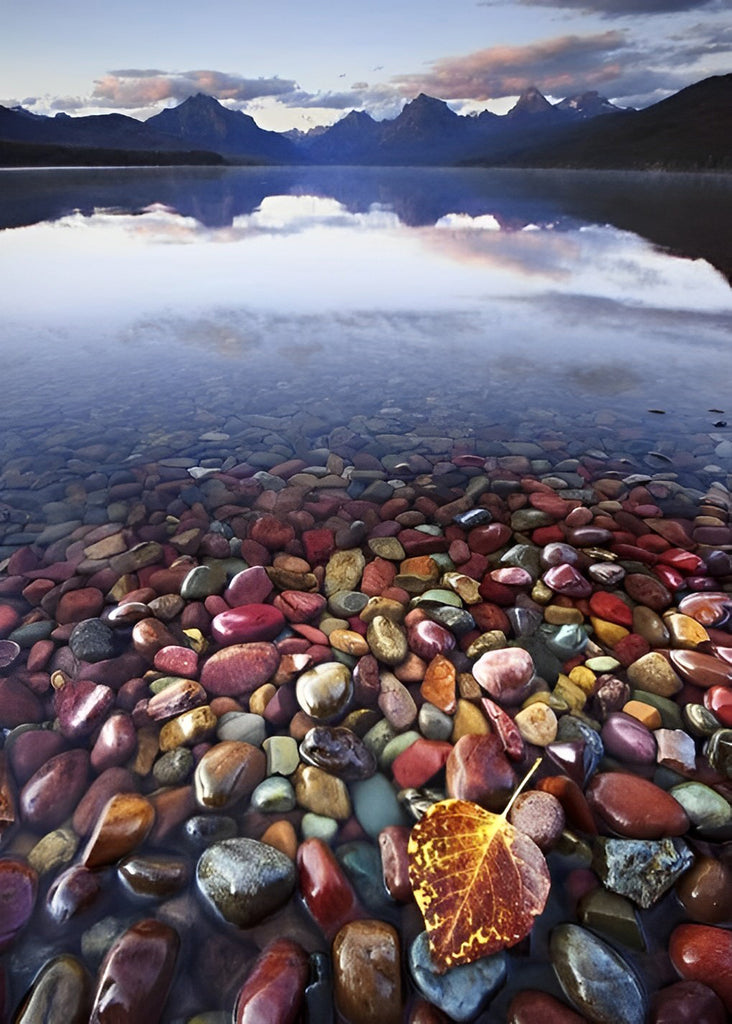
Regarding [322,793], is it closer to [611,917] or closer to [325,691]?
[325,691]

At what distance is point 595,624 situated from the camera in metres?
3.36

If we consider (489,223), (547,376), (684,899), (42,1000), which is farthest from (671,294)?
(489,223)

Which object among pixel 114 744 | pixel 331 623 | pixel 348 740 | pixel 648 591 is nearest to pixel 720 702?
pixel 648 591

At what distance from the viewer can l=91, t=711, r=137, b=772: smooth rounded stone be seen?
257 centimetres

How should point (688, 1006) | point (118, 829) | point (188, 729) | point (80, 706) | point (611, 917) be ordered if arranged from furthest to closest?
point (80, 706) → point (188, 729) → point (118, 829) → point (611, 917) → point (688, 1006)

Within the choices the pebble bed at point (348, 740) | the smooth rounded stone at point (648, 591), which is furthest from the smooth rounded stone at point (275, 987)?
the smooth rounded stone at point (648, 591)

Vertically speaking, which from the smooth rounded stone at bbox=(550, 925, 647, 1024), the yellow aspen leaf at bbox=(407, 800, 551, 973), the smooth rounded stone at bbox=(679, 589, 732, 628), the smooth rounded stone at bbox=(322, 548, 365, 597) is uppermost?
the yellow aspen leaf at bbox=(407, 800, 551, 973)

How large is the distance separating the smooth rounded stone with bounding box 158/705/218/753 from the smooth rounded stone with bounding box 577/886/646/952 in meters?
1.58

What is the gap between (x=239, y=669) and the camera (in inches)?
117

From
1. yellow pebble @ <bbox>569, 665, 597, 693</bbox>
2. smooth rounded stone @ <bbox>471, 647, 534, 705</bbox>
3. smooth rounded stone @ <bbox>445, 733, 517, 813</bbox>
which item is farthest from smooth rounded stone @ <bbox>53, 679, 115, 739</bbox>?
yellow pebble @ <bbox>569, 665, 597, 693</bbox>

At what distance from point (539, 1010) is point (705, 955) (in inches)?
22.2

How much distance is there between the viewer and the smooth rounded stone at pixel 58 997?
180 cm

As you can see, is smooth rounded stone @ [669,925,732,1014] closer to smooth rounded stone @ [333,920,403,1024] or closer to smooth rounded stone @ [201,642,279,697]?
smooth rounded stone @ [333,920,403,1024]

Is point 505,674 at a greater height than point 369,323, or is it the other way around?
point 505,674
